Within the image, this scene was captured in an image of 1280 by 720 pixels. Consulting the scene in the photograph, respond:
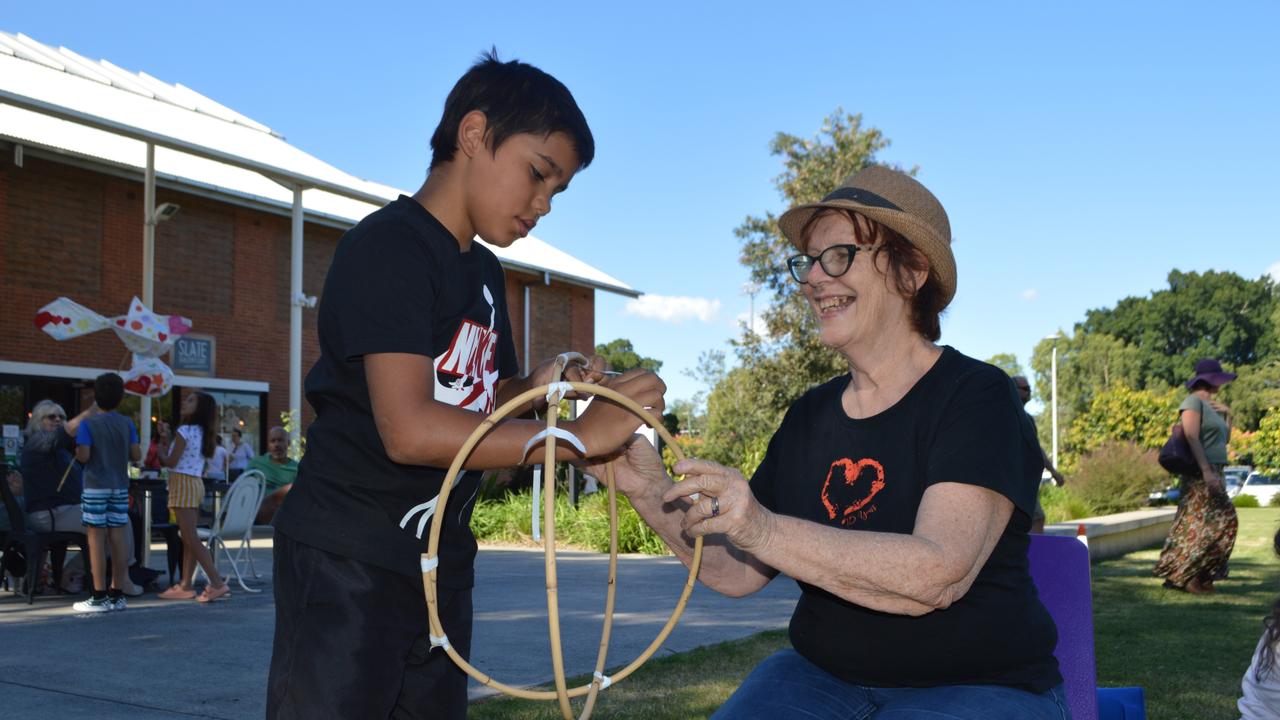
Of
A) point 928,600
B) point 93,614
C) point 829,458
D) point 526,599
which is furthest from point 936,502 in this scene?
point 93,614

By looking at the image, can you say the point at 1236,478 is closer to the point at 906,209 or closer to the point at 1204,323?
the point at 1204,323

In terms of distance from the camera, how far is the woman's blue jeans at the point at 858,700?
2.29m

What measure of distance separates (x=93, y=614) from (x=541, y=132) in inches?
296

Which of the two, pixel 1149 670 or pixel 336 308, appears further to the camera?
pixel 1149 670

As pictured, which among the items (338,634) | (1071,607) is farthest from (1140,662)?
(338,634)

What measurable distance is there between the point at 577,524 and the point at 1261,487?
107ft

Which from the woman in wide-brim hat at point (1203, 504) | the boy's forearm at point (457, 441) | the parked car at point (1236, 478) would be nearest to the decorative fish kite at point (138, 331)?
the woman in wide-brim hat at point (1203, 504)

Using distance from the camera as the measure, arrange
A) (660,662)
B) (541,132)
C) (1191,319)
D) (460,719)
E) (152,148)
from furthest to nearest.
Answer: (1191,319)
(152,148)
(660,662)
(460,719)
(541,132)

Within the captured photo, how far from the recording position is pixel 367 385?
2.15 metres

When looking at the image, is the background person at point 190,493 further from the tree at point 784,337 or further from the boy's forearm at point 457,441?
the tree at point 784,337

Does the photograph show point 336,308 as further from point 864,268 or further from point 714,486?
point 864,268

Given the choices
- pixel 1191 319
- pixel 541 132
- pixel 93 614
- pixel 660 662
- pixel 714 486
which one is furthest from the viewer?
pixel 1191 319

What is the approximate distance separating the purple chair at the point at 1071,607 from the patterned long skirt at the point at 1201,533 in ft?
25.2

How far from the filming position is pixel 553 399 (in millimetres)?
2094
